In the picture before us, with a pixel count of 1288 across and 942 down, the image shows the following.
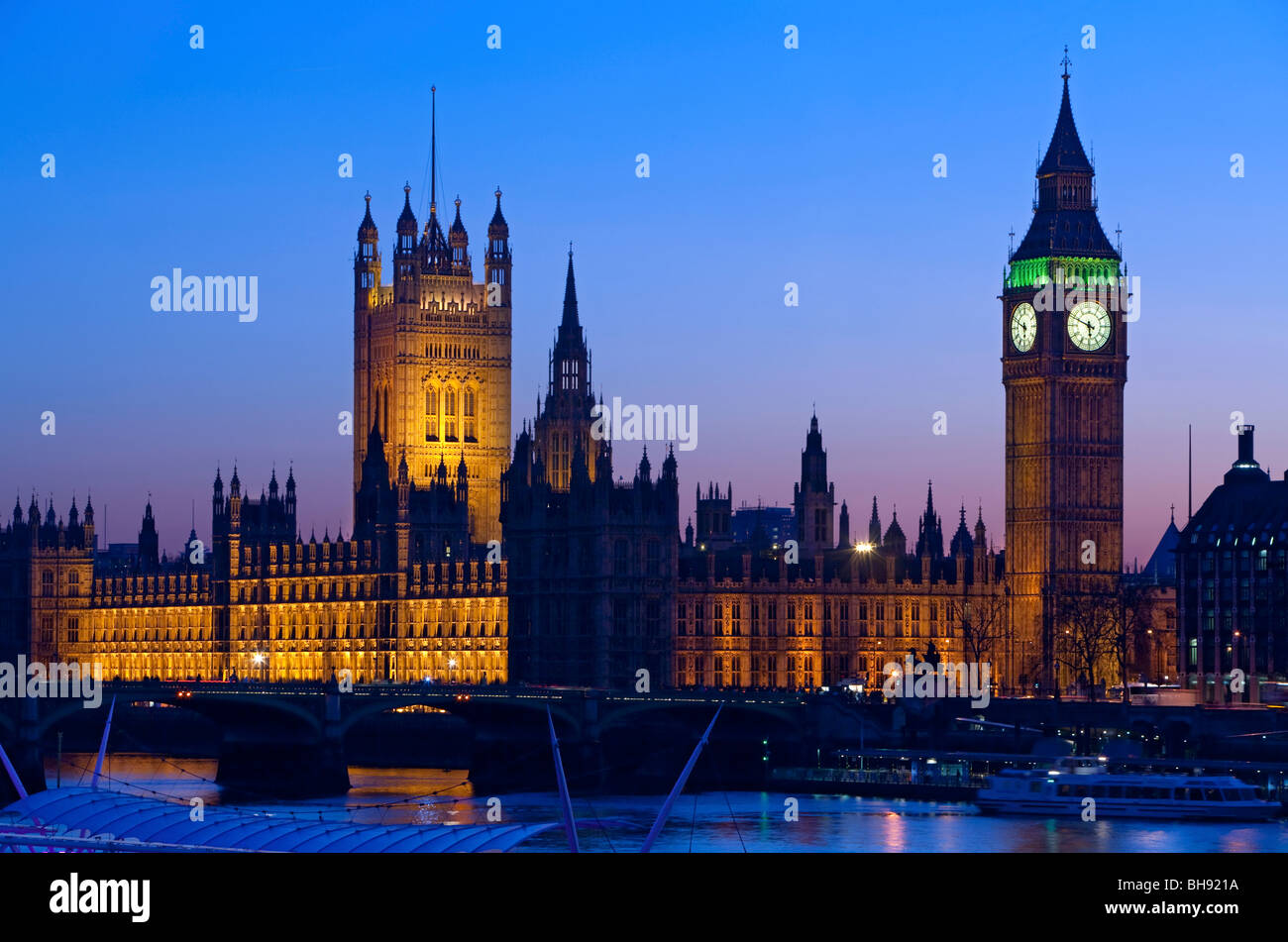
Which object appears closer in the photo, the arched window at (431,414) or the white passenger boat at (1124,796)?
the white passenger boat at (1124,796)

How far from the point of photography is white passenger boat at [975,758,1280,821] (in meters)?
80.7

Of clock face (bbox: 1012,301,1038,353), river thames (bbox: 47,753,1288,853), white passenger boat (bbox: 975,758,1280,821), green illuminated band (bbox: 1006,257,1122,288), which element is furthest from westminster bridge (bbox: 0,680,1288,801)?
green illuminated band (bbox: 1006,257,1122,288)

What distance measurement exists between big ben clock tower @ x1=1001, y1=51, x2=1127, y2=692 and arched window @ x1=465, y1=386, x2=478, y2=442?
166 ft

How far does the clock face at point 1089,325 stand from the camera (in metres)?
135

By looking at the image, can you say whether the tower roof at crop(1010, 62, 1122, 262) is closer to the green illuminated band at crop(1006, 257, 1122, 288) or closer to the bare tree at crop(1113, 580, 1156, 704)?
the green illuminated band at crop(1006, 257, 1122, 288)

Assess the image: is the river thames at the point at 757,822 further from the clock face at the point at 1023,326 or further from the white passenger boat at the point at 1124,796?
the clock face at the point at 1023,326

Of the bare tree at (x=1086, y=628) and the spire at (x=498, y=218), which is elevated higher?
the spire at (x=498, y=218)

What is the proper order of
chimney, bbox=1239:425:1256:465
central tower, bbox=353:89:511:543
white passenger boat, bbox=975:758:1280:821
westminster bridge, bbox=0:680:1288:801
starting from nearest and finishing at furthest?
white passenger boat, bbox=975:758:1280:821
westminster bridge, bbox=0:680:1288:801
chimney, bbox=1239:425:1256:465
central tower, bbox=353:89:511:543

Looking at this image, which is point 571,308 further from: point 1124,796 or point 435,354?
point 1124,796

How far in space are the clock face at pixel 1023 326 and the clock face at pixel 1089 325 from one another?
1897 millimetres

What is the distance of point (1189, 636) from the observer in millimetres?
121125

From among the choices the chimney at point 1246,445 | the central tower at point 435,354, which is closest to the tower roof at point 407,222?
the central tower at point 435,354

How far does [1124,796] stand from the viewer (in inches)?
3287

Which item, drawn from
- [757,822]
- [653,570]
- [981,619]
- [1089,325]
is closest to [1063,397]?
[1089,325]
